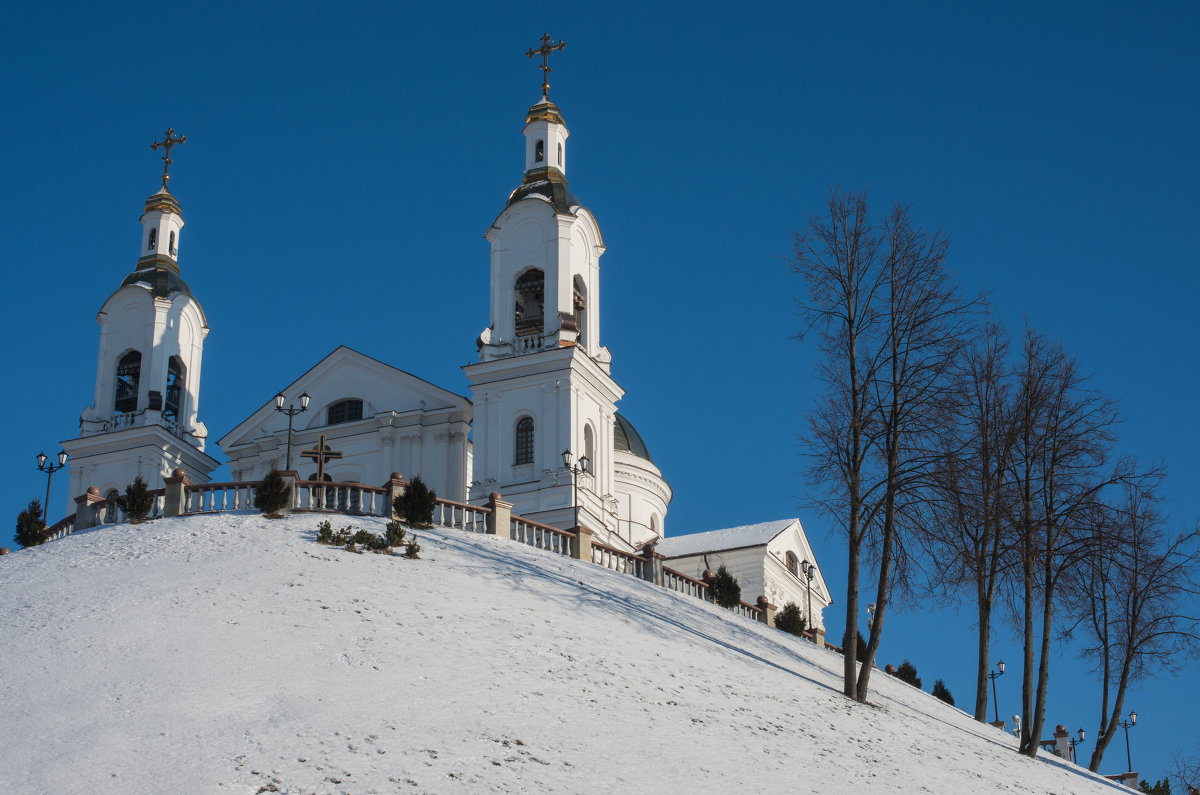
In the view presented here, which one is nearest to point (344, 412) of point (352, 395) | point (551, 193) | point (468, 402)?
point (352, 395)

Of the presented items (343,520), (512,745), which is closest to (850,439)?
(343,520)

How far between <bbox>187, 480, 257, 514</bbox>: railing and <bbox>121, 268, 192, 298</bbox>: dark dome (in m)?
26.9

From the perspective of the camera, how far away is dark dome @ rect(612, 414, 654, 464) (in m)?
65.8

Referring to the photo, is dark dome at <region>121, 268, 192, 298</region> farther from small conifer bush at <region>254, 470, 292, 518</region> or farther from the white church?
small conifer bush at <region>254, 470, 292, 518</region>

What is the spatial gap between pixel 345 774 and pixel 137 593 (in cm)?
979

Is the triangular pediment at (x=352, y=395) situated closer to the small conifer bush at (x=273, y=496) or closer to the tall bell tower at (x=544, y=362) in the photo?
the tall bell tower at (x=544, y=362)

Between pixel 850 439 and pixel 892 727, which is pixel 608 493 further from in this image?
pixel 892 727

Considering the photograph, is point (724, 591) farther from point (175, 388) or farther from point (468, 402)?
point (175, 388)

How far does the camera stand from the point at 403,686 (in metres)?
23.7

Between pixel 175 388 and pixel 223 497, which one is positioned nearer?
pixel 223 497

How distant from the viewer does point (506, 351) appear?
54781 mm

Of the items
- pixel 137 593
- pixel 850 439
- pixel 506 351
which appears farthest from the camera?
pixel 506 351

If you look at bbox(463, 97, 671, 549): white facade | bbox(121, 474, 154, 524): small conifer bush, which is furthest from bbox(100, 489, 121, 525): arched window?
Answer: bbox(463, 97, 671, 549): white facade

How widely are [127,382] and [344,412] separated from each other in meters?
10.5
